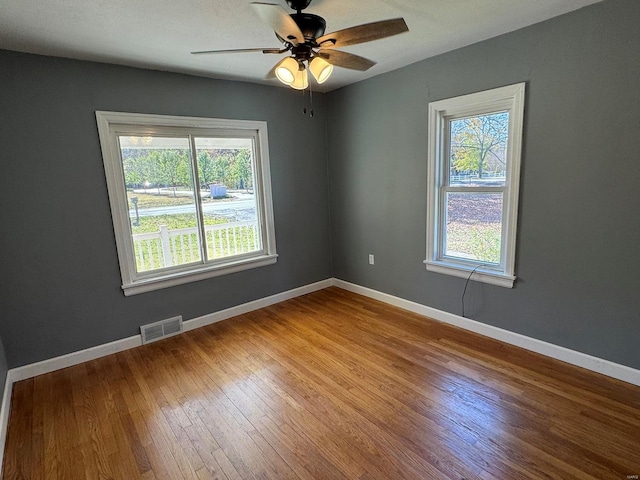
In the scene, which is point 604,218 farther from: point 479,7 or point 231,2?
point 231,2

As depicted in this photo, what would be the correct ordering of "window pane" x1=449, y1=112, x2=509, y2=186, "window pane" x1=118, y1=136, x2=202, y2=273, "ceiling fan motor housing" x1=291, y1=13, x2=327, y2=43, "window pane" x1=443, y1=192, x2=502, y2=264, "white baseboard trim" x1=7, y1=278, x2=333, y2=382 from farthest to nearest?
"window pane" x1=118, y1=136, x2=202, y2=273 < "window pane" x1=443, y1=192, x2=502, y2=264 < "window pane" x1=449, y1=112, x2=509, y2=186 < "white baseboard trim" x1=7, y1=278, x2=333, y2=382 < "ceiling fan motor housing" x1=291, y1=13, x2=327, y2=43

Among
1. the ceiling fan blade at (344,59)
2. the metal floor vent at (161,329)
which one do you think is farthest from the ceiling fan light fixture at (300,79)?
the metal floor vent at (161,329)

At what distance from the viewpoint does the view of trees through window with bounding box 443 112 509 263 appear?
277cm

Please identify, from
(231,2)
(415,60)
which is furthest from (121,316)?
(415,60)

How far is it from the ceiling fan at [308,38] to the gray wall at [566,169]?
4.19 ft

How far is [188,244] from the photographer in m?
3.38

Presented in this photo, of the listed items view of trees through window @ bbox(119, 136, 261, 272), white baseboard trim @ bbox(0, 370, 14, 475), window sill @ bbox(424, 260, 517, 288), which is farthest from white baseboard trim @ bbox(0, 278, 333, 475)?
window sill @ bbox(424, 260, 517, 288)

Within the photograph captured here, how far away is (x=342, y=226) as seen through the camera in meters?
4.26

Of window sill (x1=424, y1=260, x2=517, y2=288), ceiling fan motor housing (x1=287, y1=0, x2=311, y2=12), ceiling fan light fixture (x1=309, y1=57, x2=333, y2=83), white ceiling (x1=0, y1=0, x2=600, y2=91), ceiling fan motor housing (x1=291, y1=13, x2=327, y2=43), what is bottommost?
window sill (x1=424, y1=260, x2=517, y2=288)

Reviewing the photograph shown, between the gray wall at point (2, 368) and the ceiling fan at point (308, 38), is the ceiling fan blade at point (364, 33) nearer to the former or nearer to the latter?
the ceiling fan at point (308, 38)

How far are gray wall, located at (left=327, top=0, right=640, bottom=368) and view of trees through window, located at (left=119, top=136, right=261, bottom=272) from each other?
6.00 ft

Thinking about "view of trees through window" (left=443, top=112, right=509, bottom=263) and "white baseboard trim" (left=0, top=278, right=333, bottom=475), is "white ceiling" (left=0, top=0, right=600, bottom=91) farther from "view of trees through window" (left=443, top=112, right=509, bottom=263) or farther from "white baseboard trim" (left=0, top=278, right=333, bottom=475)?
"white baseboard trim" (left=0, top=278, right=333, bottom=475)

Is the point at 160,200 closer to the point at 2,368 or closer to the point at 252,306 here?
the point at 252,306

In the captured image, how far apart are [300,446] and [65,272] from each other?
2.32 metres
